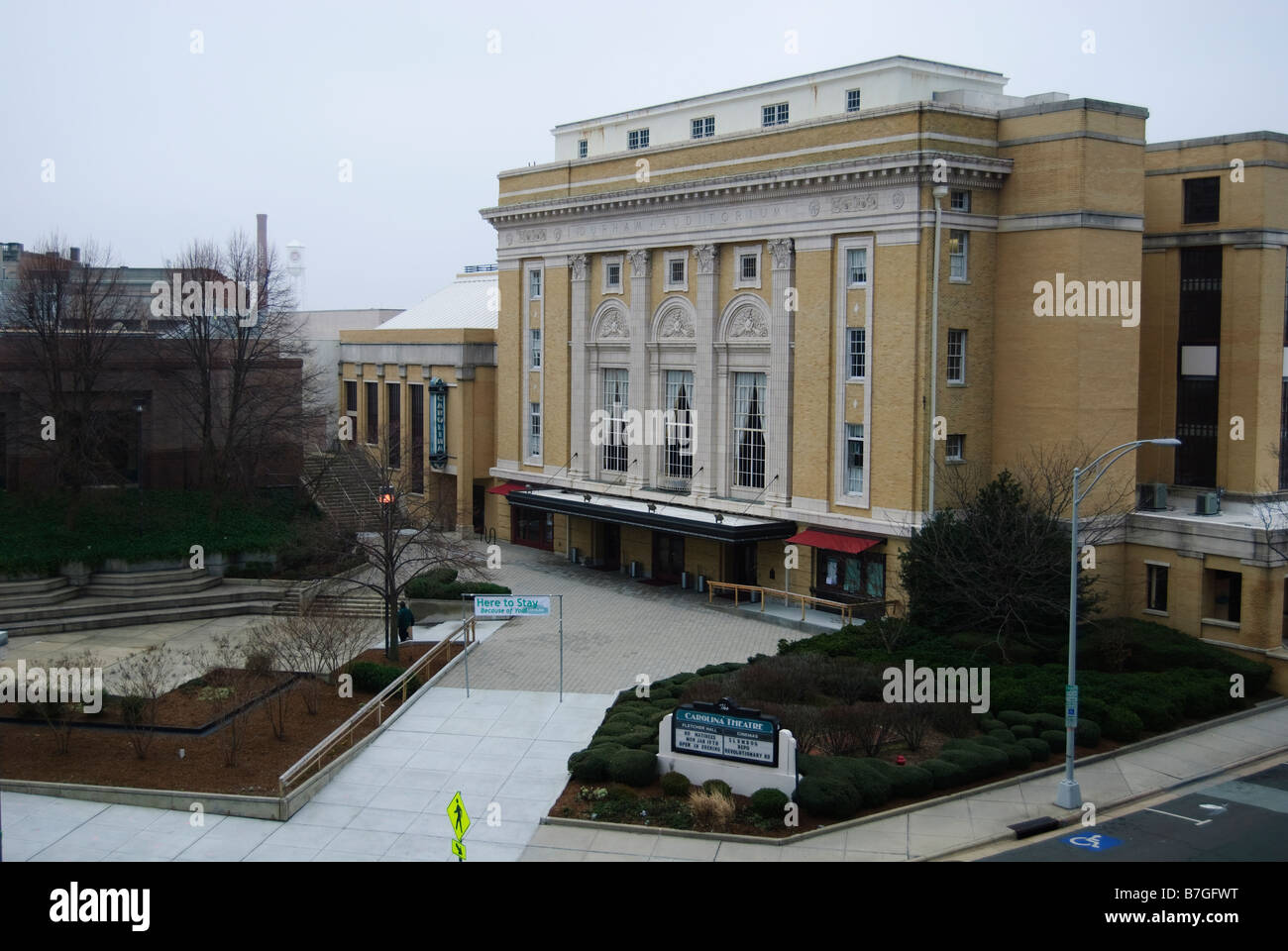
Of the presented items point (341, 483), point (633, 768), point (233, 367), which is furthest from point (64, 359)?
point (633, 768)

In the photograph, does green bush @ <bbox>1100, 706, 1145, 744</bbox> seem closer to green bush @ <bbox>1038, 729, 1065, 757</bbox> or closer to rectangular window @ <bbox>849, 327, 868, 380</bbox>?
green bush @ <bbox>1038, 729, 1065, 757</bbox>

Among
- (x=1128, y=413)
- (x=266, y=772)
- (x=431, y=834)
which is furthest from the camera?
(x=1128, y=413)

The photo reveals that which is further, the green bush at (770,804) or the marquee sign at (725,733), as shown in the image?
the marquee sign at (725,733)

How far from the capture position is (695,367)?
137ft

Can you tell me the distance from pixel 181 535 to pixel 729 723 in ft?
82.2

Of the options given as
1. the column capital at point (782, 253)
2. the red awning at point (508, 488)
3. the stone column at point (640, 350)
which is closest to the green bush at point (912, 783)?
the column capital at point (782, 253)

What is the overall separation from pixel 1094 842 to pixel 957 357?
687 inches

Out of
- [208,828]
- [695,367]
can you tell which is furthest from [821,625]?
Result: [208,828]

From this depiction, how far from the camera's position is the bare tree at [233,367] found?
45469 mm

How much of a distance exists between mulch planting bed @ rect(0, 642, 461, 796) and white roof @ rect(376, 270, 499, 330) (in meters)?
27.5

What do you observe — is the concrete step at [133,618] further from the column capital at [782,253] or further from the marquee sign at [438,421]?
the column capital at [782,253]

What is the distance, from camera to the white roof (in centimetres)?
→ 5584

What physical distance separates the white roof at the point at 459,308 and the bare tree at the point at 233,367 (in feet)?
27.9
